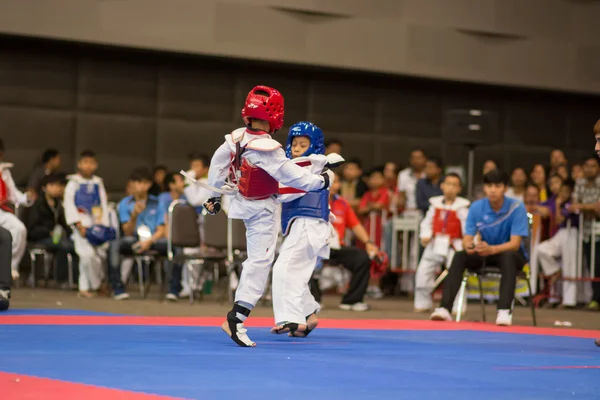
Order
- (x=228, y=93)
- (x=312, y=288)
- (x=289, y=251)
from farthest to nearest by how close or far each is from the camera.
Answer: (x=228, y=93) → (x=312, y=288) → (x=289, y=251)

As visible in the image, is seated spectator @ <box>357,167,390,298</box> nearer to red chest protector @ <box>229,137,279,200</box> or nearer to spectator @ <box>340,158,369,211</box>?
spectator @ <box>340,158,369,211</box>

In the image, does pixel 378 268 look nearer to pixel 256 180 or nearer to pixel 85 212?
pixel 85 212

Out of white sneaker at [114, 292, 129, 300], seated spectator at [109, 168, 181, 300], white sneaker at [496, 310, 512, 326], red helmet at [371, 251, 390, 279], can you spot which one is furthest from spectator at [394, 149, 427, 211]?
white sneaker at [496, 310, 512, 326]

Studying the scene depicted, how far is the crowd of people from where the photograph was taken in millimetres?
8172

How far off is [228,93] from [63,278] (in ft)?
12.6

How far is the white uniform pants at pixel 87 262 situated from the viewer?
34.4 ft

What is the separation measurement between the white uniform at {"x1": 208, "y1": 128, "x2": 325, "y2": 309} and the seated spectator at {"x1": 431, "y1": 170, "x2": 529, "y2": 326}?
9.02 feet

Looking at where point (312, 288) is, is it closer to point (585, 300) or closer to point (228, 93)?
point (585, 300)

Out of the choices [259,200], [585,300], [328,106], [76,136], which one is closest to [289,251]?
[259,200]

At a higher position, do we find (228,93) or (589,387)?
(228,93)

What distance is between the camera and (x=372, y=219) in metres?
11.9

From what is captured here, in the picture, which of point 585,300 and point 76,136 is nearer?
point 585,300

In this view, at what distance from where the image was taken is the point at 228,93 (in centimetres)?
1432

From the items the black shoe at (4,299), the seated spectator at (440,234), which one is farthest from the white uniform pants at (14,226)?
the seated spectator at (440,234)
